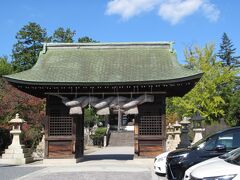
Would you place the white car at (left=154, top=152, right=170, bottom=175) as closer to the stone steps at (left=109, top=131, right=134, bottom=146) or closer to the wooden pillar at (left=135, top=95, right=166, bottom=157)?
the wooden pillar at (left=135, top=95, right=166, bottom=157)

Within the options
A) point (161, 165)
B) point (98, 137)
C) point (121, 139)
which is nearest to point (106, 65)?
point (161, 165)

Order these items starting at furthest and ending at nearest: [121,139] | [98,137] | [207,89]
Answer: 1. [121,139]
2. [98,137]
3. [207,89]

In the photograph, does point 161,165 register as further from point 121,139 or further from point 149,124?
point 121,139

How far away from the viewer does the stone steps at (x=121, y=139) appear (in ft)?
168

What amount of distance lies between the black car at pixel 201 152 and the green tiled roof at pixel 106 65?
266 inches

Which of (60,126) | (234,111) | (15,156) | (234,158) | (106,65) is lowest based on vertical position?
(15,156)

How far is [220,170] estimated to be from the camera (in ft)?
24.9

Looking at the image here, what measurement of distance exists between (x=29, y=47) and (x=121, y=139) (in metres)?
19.7

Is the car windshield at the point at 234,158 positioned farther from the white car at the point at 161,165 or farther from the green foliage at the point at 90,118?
the green foliage at the point at 90,118

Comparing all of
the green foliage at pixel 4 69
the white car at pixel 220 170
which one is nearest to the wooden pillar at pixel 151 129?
the white car at pixel 220 170

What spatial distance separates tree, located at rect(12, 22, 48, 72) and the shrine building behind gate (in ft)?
124

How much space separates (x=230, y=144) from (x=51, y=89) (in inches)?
420

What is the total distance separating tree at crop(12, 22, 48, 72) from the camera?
57531 millimetres

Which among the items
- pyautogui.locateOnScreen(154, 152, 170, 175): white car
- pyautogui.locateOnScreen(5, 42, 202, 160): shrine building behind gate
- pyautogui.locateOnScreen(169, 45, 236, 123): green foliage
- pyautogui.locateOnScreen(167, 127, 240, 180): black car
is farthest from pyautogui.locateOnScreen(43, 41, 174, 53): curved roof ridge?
pyautogui.locateOnScreen(169, 45, 236, 123): green foliage
